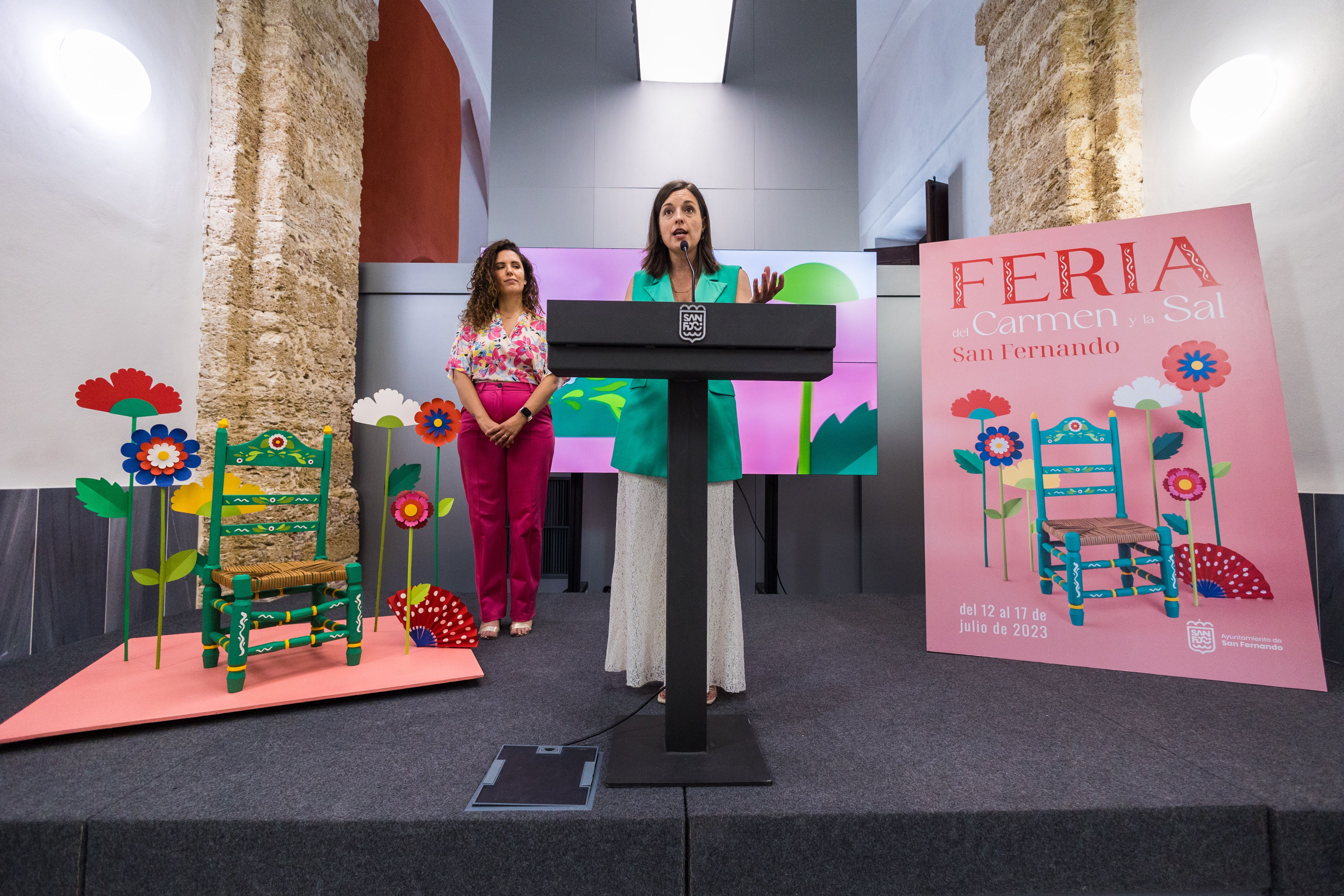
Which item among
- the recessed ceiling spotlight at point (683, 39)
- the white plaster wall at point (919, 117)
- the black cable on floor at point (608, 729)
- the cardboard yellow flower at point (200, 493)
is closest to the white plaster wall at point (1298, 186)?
the white plaster wall at point (919, 117)

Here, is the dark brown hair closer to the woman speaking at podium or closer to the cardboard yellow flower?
the woman speaking at podium

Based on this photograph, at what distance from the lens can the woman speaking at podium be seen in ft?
5.21

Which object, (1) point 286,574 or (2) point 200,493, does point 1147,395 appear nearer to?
(1) point 286,574

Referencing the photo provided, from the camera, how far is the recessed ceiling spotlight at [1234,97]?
6.81 feet

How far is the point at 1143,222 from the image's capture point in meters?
1.95

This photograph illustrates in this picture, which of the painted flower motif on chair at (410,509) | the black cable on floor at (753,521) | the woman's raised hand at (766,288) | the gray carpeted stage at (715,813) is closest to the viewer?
the gray carpeted stage at (715,813)

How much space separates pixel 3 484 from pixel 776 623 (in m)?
2.65

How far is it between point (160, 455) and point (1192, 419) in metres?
3.08

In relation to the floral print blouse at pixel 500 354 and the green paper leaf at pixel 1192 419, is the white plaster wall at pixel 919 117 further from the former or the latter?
the floral print blouse at pixel 500 354

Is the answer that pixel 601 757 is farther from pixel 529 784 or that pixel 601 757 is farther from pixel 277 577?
pixel 277 577

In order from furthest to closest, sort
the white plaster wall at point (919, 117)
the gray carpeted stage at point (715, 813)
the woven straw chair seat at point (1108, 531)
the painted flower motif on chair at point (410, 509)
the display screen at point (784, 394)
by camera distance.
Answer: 1. the white plaster wall at point (919, 117)
2. the display screen at point (784, 394)
3. the painted flower motif on chair at point (410, 509)
4. the woven straw chair seat at point (1108, 531)
5. the gray carpeted stage at point (715, 813)

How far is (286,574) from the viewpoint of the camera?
5.45ft

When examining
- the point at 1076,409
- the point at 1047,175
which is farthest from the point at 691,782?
the point at 1047,175

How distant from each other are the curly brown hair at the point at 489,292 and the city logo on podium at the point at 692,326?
1502mm
